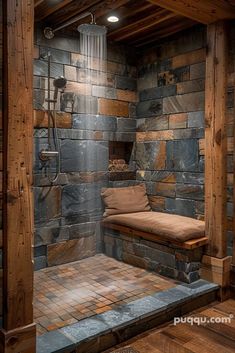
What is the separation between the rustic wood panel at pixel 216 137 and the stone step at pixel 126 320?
0.44 meters

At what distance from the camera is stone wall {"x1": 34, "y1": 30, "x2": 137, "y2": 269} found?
132 inches

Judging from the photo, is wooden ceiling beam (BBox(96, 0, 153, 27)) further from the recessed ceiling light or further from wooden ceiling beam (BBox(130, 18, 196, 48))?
wooden ceiling beam (BBox(130, 18, 196, 48))

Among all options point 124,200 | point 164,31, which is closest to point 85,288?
point 124,200

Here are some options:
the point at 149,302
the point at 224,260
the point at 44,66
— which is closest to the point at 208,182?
the point at 224,260

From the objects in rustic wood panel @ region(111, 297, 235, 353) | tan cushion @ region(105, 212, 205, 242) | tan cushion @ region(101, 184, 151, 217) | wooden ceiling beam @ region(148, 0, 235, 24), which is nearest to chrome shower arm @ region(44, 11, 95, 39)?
wooden ceiling beam @ region(148, 0, 235, 24)

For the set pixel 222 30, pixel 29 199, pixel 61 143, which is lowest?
pixel 29 199

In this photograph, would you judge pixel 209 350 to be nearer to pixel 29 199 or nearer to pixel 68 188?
pixel 29 199

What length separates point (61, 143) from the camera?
3469 millimetres

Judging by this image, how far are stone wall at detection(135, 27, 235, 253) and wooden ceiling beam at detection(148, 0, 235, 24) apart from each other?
0.59 meters

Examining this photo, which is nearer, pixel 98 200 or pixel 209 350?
pixel 209 350

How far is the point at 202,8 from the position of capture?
2.64 m

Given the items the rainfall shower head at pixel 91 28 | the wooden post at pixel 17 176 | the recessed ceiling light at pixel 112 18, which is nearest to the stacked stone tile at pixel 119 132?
the rainfall shower head at pixel 91 28

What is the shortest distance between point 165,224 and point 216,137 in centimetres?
89

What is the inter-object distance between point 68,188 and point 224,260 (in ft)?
5.45
